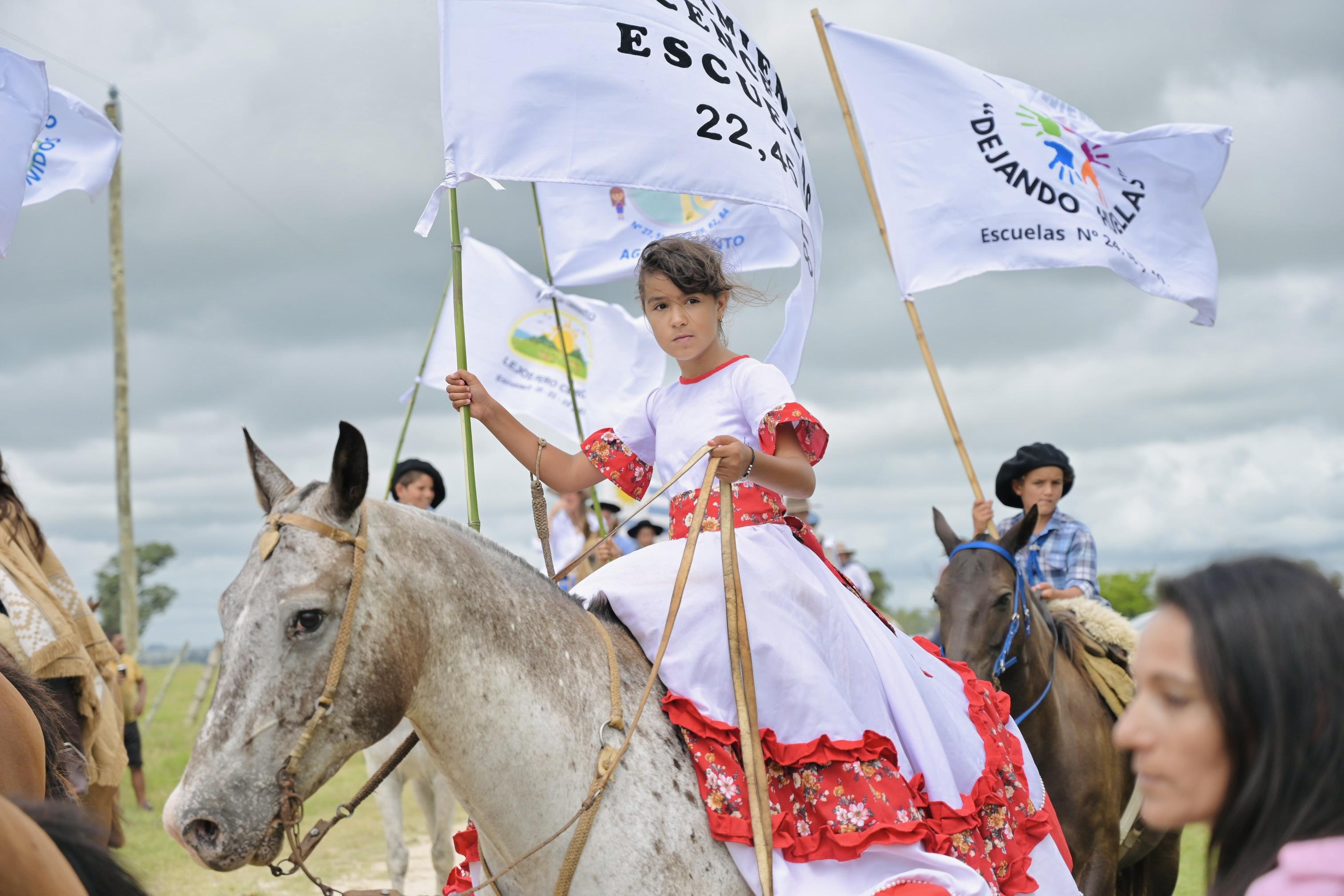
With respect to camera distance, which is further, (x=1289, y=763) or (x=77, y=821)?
(x=77, y=821)

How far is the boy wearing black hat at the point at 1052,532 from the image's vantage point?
6926mm

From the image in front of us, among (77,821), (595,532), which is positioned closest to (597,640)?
(77,821)

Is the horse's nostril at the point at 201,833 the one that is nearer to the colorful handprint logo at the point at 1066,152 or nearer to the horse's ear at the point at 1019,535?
the horse's ear at the point at 1019,535

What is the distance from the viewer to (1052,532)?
7.02 metres

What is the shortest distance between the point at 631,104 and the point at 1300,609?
3093 mm

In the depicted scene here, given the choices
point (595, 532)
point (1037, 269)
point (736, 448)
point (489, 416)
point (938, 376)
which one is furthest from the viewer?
point (595, 532)

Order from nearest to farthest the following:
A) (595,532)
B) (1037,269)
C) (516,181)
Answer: (516,181) → (1037,269) → (595,532)

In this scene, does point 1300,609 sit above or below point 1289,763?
above

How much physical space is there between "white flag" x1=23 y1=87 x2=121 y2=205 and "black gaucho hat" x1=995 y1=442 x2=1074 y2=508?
6189 mm

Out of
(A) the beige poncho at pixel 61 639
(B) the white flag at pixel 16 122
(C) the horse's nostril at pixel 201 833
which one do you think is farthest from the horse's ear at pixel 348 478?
(B) the white flag at pixel 16 122

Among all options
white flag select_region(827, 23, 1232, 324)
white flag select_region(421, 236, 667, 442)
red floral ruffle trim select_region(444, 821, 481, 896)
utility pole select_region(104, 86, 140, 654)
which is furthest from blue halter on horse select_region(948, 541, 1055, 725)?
utility pole select_region(104, 86, 140, 654)

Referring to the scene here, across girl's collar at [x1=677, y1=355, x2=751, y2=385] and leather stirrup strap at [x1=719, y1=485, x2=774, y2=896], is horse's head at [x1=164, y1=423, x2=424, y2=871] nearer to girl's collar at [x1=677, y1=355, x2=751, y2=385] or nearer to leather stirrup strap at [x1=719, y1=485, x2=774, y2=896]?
leather stirrup strap at [x1=719, y1=485, x2=774, y2=896]

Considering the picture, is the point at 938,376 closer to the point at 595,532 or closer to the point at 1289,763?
the point at 1289,763

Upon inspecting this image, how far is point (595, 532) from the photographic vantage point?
481 inches
